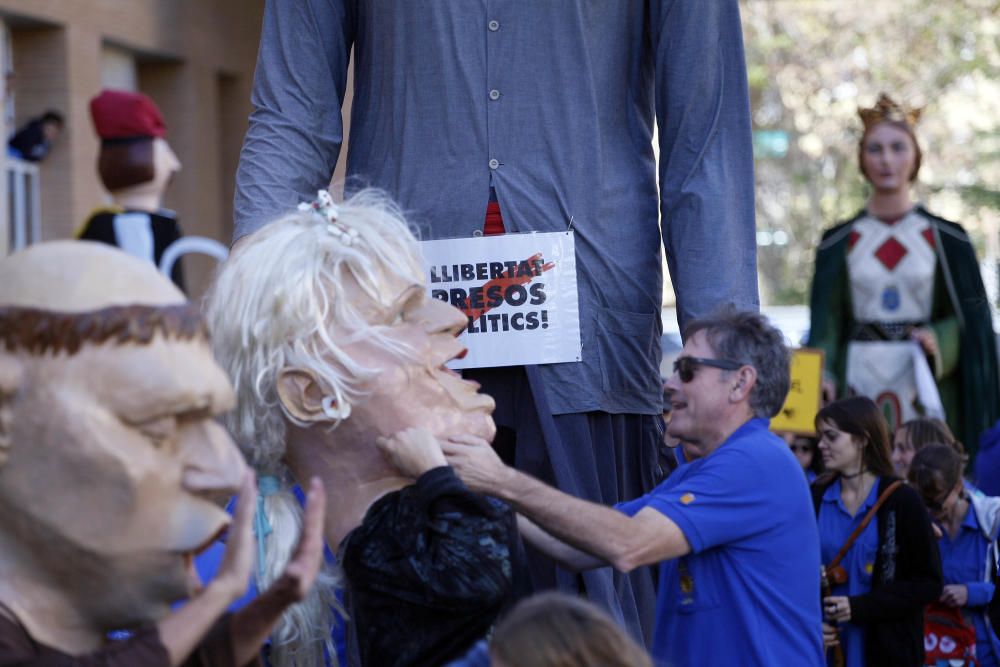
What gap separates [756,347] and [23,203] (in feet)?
22.9

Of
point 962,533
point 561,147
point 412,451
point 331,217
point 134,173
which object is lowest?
point 962,533

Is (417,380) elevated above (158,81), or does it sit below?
below

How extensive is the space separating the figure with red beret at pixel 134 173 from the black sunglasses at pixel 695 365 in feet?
7.99

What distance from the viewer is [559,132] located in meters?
3.52

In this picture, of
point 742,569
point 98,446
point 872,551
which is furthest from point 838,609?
point 98,446

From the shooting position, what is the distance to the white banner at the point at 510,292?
3453mm

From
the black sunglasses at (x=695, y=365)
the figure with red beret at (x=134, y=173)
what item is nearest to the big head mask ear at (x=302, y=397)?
the black sunglasses at (x=695, y=365)

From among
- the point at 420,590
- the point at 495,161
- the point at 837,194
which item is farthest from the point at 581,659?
the point at 837,194

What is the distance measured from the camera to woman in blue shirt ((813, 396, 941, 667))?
5.13 metres

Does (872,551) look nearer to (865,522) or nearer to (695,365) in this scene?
(865,522)

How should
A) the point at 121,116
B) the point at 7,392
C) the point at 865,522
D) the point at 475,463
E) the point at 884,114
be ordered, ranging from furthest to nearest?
the point at 884,114
the point at 121,116
the point at 865,522
the point at 475,463
the point at 7,392

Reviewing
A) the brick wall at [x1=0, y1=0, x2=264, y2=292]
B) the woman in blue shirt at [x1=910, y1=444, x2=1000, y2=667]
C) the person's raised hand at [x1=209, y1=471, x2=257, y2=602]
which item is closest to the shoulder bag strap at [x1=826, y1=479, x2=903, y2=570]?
the woman in blue shirt at [x1=910, y1=444, x2=1000, y2=667]

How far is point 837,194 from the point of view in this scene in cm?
2367

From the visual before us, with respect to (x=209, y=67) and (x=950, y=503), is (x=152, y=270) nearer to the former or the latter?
(x=950, y=503)
